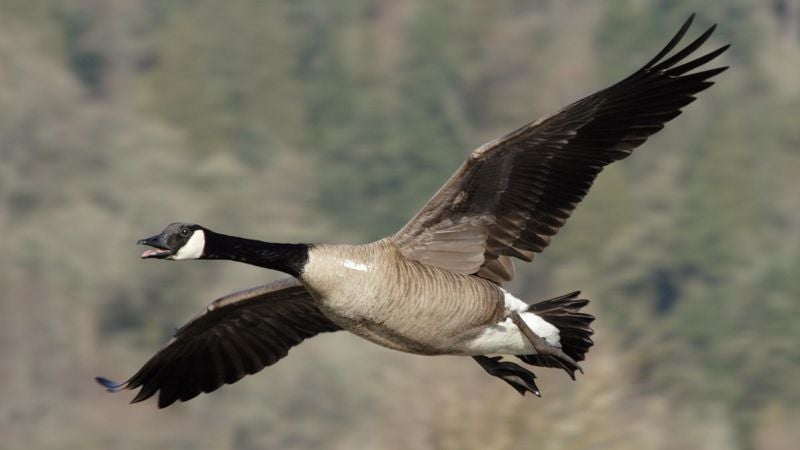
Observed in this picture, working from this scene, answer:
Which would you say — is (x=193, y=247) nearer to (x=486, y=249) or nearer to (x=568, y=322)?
(x=486, y=249)

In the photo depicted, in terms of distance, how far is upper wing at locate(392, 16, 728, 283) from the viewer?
991cm

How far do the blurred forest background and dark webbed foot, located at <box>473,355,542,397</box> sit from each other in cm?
371

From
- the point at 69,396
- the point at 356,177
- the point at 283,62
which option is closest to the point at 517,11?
the point at 283,62

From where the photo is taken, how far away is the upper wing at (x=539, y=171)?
991cm

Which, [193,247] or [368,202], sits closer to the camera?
[193,247]

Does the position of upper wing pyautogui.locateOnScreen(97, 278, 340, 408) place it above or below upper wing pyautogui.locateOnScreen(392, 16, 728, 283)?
below

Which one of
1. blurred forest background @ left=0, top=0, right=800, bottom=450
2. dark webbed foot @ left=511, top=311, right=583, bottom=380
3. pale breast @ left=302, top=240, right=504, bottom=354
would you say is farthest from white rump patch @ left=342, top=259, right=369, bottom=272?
blurred forest background @ left=0, top=0, right=800, bottom=450

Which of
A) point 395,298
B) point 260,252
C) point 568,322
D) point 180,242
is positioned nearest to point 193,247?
point 180,242

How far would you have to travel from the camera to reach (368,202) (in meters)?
65.4

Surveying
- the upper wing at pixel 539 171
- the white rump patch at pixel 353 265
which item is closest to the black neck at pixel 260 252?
the white rump patch at pixel 353 265

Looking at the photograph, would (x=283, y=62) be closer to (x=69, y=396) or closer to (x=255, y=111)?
(x=255, y=111)

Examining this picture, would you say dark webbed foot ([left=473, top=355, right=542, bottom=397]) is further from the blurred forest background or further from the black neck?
the blurred forest background

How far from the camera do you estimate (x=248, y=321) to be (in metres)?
11.5

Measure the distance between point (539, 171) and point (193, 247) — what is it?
2.30 m
